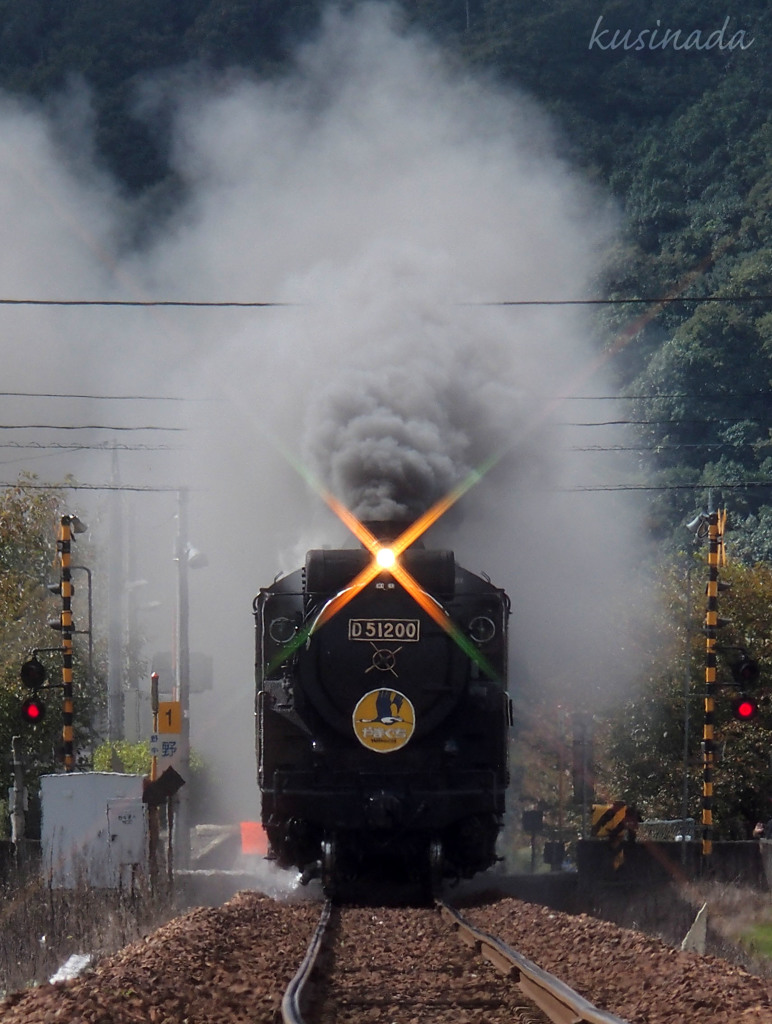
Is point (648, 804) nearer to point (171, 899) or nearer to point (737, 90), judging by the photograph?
point (171, 899)

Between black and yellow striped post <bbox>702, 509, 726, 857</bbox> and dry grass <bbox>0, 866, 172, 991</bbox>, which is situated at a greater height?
black and yellow striped post <bbox>702, 509, 726, 857</bbox>

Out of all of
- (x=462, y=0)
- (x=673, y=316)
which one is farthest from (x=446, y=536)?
(x=462, y=0)

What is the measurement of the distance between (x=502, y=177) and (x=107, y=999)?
3199cm

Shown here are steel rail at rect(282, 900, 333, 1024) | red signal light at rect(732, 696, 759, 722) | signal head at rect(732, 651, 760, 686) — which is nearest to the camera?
steel rail at rect(282, 900, 333, 1024)

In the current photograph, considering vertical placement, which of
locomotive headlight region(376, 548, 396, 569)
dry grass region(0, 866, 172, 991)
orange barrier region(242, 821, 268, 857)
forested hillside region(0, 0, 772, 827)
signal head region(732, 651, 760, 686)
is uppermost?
forested hillside region(0, 0, 772, 827)

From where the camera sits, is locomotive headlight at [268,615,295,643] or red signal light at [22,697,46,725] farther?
red signal light at [22,697,46,725]

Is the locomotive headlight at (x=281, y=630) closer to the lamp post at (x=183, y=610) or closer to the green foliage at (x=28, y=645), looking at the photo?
the green foliage at (x=28, y=645)

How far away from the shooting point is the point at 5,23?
2277 inches

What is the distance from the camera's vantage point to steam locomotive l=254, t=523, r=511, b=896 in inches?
522

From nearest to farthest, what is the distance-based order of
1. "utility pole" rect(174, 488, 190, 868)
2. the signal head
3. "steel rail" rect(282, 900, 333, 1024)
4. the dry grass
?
1. "steel rail" rect(282, 900, 333, 1024)
2. the dry grass
3. the signal head
4. "utility pole" rect(174, 488, 190, 868)

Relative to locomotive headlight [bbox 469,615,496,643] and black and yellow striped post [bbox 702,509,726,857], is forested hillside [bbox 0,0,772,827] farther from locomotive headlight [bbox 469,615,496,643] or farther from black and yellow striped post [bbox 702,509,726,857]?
locomotive headlight [bbox 469,615,496,643]

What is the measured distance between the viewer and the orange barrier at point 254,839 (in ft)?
68.8

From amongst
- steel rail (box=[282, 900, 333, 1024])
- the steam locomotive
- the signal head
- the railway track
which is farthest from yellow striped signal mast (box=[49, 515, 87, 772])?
steel rail (box=[282, 900, 333, 1024])

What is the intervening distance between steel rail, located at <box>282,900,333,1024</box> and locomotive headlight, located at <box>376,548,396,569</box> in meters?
3.44
